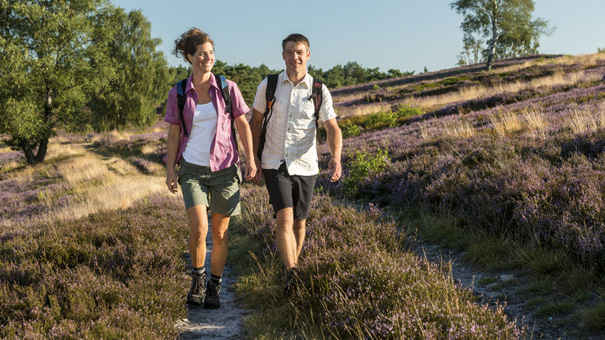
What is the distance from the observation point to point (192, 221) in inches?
151

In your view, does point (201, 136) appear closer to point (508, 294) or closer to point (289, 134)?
point (289, 134)

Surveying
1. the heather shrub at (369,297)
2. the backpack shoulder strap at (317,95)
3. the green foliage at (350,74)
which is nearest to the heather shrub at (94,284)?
the heather shrub at (369,297)

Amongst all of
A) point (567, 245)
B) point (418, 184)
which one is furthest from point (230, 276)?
point (567, 245)

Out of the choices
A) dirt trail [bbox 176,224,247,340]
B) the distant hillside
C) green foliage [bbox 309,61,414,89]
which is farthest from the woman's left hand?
green foliage [bbox 309,61,414,89]

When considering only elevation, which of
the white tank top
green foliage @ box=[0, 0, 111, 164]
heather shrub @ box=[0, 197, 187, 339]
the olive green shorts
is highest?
green foliage @ box=[0, 0, 111, 164]

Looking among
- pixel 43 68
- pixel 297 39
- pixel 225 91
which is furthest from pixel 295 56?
pixel 43 68

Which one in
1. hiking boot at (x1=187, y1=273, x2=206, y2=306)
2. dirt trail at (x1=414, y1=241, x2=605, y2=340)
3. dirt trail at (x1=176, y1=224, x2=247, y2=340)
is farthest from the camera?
hiking boot at (x1=187, y1=273, x2=206, y2=306)

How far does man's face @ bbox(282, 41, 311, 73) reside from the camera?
12.2 feet

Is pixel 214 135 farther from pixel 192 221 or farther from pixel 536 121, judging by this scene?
pixel 536 121

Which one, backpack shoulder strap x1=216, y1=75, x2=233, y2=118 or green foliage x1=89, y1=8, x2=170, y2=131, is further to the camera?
green foliage x1=89, y1=8, x2=170, y2=131

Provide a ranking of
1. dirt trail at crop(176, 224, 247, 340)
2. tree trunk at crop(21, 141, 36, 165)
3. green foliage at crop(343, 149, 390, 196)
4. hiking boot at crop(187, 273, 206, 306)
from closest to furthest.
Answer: dirt trail at crop(176, 224, 247, 340), hiking boot at crop(187, 273, 206, 306), green foliage at crop(343, 149, 390, 196), tree trunk at crop(21, 141, 36, 165)

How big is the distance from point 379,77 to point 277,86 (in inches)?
2483

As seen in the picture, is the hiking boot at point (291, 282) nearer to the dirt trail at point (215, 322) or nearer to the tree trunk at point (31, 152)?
the dirt trail at point (215, 322)

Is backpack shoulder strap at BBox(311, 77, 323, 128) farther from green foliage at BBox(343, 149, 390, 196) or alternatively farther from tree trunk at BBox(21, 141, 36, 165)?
tree trunk at BBox(21, 141, 36, 165)
